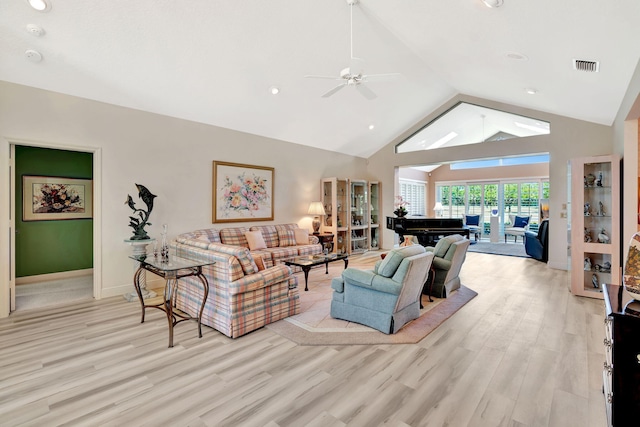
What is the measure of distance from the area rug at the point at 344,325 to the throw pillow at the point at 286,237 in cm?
199

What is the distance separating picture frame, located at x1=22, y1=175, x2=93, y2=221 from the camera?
5.63 meters

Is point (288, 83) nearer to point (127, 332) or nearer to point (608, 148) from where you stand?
point (127, 332)

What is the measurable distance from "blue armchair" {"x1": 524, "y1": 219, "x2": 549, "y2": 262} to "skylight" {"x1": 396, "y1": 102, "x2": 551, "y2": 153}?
2.18 m

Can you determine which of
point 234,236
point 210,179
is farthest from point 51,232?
point 234,236

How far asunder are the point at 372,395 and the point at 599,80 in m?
4.70

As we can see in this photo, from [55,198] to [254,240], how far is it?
3.86m

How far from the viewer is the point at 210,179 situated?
597 cm

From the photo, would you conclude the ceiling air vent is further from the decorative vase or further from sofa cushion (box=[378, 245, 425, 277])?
sofa cushion (box=[378, 245, 425, 277])

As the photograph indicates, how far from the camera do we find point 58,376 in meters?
2.61

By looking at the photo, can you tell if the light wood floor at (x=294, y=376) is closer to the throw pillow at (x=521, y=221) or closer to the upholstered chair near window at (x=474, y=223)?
the throw pillow at (x=521, y=221)

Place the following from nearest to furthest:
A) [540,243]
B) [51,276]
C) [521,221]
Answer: [51,276] → [540,243] → [521,221]

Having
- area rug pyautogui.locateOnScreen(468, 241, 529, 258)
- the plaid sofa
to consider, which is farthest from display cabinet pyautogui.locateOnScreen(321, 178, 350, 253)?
the plaid sofa

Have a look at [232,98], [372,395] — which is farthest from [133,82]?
[372,395]

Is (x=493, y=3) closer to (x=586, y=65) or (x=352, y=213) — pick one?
(x=586, y=65)
